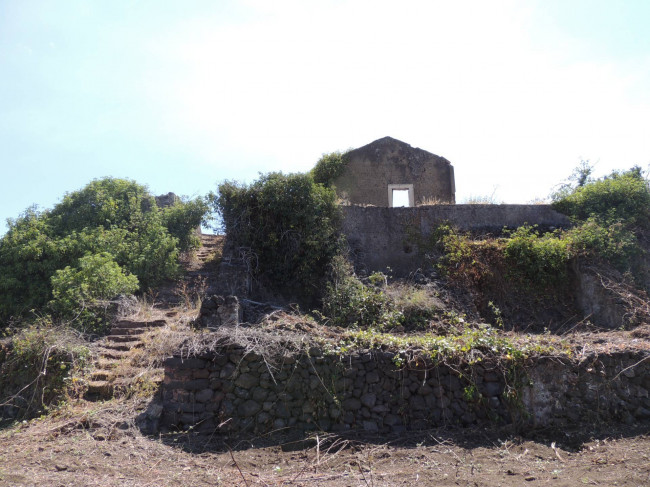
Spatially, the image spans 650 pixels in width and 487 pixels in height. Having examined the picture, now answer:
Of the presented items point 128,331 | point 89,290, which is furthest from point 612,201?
point 89,290

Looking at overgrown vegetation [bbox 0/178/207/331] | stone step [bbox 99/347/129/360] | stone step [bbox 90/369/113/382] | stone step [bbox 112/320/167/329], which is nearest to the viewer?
stone step [bbox 90/369/113/382]

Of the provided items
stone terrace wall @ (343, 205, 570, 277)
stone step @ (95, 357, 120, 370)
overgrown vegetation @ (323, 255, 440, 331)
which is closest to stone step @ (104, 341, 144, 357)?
stone step @ (95, 357, 120, 370)

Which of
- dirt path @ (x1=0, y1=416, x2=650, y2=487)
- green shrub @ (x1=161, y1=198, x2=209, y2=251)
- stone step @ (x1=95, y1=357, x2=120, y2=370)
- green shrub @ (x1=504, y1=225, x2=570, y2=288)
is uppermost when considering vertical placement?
green shrub @ (x1=161, y1=198, x2=209, y2=251)

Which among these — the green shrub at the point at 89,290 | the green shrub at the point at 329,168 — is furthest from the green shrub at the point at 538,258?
the green shrub at the point at 89,290

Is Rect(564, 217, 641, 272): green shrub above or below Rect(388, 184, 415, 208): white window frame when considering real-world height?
below

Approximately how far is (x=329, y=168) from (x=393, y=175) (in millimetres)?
2151

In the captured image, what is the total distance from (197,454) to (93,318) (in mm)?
4690

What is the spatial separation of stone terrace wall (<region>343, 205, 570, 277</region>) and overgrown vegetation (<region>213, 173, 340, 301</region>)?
942 mm

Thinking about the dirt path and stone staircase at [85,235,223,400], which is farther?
stone staircase at [85,235,223,400]

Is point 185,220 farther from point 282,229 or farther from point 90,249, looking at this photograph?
point 282,229

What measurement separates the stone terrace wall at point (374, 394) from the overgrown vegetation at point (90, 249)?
392 centimetres

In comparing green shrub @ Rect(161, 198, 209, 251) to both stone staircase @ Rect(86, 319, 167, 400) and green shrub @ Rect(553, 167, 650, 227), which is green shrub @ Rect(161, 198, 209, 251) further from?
green shrub @ Rect(553, 167, 650, 227)

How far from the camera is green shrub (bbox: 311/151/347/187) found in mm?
14219

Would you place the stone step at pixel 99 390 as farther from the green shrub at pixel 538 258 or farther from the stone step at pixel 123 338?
the green shrub at pixel 538 258
